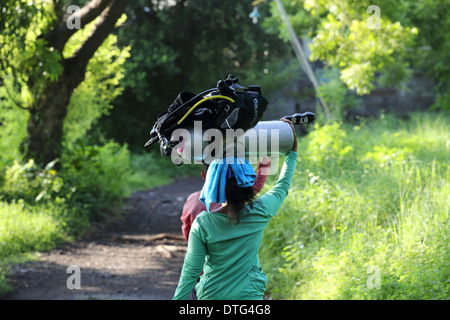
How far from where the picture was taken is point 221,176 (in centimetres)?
280

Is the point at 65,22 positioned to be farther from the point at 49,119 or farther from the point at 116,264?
the point at 116,264

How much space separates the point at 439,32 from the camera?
1405 centimetres

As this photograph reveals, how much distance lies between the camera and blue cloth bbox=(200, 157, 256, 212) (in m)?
2.80

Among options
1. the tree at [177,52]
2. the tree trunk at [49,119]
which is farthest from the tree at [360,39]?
the tree at [177,52]

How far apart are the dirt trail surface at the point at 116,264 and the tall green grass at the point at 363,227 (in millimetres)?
1519

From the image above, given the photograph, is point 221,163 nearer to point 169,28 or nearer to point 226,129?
point 226,129

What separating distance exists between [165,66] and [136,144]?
3101 mm

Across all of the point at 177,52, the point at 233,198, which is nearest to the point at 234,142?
the point at 233,198

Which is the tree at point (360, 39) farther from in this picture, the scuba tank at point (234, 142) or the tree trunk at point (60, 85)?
the scuba tank at point (234, 142)

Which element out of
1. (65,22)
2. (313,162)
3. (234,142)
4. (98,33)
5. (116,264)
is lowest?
(116,264)

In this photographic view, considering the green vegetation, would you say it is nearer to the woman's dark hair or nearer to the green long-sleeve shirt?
the green long-sleeve shirt

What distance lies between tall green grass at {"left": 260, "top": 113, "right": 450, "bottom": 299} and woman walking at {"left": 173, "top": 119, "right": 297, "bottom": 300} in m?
1.72

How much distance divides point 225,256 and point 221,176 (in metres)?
0.41

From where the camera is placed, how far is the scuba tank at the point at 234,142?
Result: 2.61 meters
